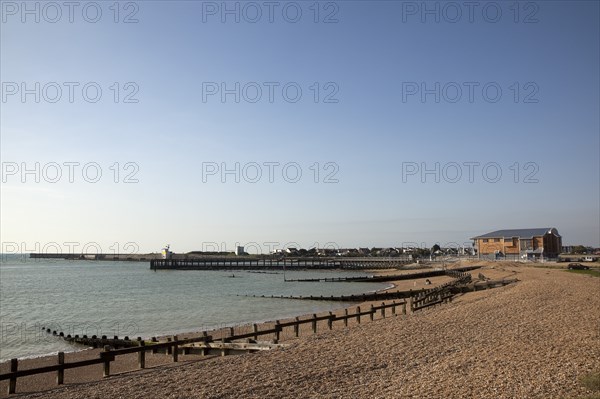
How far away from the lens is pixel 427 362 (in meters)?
13.5

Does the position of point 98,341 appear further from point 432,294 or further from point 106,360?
point 432,294

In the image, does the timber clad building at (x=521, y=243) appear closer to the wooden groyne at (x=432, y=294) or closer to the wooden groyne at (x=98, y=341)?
the wooden groyne at (x=432, y=294)

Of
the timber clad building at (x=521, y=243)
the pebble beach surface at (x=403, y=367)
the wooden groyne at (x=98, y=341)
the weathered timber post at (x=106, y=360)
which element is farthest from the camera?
the timber clad building at (x=521, y=243)

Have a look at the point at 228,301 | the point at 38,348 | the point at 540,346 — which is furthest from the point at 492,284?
the point at 38,348

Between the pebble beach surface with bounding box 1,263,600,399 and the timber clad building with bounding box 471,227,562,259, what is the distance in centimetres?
7682

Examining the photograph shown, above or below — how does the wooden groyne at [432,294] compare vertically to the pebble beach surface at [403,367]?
below

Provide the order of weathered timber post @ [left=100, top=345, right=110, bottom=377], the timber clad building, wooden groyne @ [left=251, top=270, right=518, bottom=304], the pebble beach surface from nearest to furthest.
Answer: the pebble beach surface < weathered timber post @ [left=100, top=345, right=110, bottom=377] < wooden groyne @ [left=251, top=270, right=518, bottom=304] < the timber clad building

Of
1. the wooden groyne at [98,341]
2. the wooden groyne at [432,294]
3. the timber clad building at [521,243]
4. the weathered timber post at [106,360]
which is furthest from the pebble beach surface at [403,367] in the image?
the timber clad building at [521,243]

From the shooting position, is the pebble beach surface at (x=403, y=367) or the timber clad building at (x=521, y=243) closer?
the pebble beach surface at (x=403, y=367)

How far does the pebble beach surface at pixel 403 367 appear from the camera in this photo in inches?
422

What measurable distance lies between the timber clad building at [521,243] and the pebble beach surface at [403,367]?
3024 inches

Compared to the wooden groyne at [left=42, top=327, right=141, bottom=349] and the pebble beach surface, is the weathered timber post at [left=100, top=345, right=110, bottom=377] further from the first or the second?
the wooden groyne at [left=42, top=327, right=141, bottom=349]

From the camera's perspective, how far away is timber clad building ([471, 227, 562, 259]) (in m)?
90.6

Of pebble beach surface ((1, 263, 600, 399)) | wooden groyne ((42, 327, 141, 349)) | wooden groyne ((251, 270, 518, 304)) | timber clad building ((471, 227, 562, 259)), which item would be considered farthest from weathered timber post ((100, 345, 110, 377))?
timber clad building ((471, 227, 562, 259))
